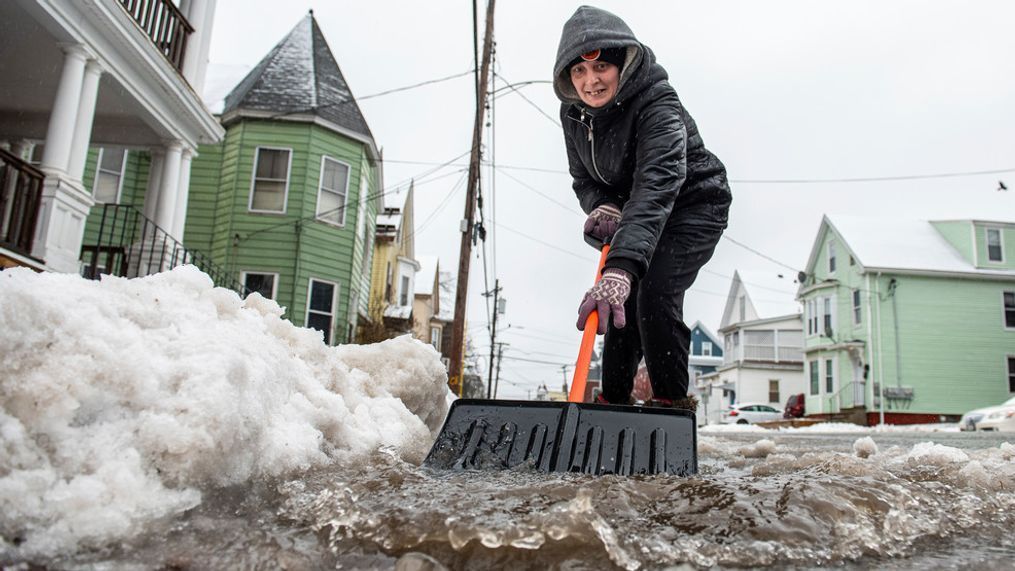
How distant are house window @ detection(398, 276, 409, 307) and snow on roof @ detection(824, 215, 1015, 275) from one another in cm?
1716

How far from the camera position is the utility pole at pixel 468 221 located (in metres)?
13.2

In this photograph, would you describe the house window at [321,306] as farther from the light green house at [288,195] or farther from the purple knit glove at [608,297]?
the purple knit glove at [608,297]

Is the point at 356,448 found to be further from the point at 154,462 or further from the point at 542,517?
the point at 542,517

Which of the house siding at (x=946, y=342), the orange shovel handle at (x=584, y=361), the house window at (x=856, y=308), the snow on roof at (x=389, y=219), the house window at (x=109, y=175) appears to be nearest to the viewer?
the orange shovel handle at (x=584, y=361)

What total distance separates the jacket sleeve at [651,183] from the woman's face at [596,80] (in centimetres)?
18

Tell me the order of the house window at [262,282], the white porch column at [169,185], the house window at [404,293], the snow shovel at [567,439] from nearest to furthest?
the snow shovel at [567,439] → the white porch column at [169,185] → the house window at [262,282] → the house window at [404,293]

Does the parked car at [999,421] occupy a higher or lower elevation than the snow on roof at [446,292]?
lower

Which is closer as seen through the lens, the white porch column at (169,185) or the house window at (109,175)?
the white porch column at (169,185)

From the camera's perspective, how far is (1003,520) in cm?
159

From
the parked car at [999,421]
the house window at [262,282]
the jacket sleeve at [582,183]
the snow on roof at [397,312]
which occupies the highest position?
the snow on roof at [397,312]

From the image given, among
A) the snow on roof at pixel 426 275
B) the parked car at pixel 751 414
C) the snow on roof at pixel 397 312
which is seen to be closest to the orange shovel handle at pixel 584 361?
the snow on roof at pixel 397 312

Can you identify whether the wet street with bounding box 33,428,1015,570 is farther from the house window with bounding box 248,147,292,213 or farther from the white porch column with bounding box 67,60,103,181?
the house window with bounding box 248,147,292,213

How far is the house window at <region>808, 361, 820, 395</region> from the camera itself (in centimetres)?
2809

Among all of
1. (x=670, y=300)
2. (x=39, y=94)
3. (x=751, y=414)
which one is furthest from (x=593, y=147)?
(x=751, y=414)
